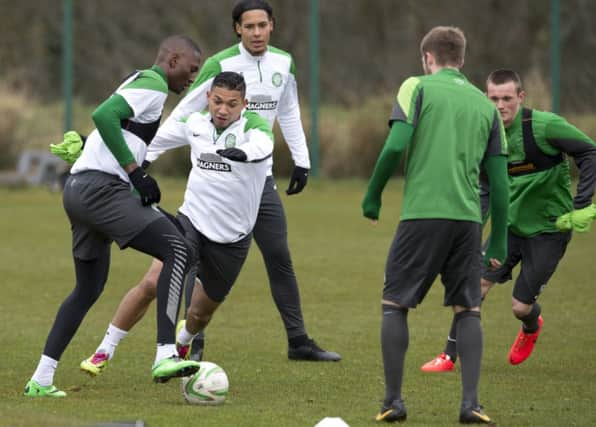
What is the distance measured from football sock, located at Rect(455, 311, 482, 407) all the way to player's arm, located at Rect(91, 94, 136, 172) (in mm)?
1924

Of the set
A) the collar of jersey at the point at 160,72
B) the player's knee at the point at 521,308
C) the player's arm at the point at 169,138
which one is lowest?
the player's knee at the point at 521,308

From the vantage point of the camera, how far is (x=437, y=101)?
6.07 metres

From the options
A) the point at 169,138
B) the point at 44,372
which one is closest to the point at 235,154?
the point at 169,138

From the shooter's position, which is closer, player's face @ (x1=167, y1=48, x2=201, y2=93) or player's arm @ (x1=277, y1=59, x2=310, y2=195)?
player's face @ (x1=167, y1=48, x2=201, y2=93)

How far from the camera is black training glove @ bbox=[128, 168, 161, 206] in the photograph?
6684 mm

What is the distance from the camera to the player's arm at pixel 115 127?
21.8 ft

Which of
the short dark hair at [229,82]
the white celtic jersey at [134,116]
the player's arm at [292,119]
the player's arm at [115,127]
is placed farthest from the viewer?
the player's arm at [292,119]

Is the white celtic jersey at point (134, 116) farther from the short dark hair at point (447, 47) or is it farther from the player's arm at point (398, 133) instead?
the short dark hair at point (447, 47)

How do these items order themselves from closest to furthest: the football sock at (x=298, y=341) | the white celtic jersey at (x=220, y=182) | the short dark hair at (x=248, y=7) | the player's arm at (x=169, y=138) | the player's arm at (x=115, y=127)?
the player's arm at (x=115, y=127)
the white celtic jersey at (x=220, y=182)
the player's arm at (x=169, y=138)
the short dark hair at (x=248, y=7)
the football sock at (x=298, y=341)

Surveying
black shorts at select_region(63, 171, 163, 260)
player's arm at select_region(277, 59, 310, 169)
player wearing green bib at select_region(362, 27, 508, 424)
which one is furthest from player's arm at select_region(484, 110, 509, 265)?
player's arm at select_region(277, 59, 310, 169)

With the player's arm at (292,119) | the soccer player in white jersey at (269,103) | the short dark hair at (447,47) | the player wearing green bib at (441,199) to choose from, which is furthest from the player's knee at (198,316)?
the short dark hair at (447,47)

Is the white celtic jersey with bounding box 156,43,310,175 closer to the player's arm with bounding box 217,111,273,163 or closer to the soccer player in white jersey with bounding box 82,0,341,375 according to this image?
the soccer player in white jersey with bounding box 82,0,341,375

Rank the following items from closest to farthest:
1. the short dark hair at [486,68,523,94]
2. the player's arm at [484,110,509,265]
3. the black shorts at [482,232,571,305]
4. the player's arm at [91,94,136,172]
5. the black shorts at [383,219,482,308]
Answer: the black shorts at [383,219,482,308], the player's arm at [484,110,509,265], the player's arm at [91,94,136,172], the short dark hair at [486,68,523,94], the black shorts at [482,232,571,305]

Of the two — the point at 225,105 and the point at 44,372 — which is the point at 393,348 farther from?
the point at 44,372
